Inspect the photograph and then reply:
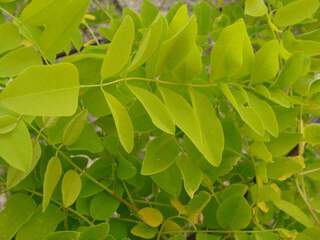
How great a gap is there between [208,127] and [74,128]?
73 millimetres

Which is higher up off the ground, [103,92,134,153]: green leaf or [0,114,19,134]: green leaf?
[0,114,19,134]: green leaf

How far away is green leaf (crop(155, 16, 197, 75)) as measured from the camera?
264 millimetres

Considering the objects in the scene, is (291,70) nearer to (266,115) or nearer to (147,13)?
Result: (266,115)

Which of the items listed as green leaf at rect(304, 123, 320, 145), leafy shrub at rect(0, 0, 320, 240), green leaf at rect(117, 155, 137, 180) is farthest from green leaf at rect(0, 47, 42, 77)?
green leaf at rect(304, 123, 320, 145)

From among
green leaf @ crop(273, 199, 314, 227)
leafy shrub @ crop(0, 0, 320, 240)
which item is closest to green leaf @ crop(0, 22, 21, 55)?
leafy shrub @ crop(0, 0, 320, 240)

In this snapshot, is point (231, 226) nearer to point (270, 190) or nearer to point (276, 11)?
point (270, 190)

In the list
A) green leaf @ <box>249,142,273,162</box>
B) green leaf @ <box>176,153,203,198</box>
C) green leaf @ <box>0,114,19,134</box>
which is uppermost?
green leaf @ <box>0,114,19,134</box>

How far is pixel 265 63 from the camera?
32 centimetres

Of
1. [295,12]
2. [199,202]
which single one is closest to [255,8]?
[295,12]

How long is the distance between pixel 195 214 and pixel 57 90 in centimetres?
18

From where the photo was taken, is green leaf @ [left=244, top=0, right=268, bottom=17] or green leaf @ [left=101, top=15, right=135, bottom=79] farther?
green leaf @ [left=244, top=0, right=268, bottom=17]

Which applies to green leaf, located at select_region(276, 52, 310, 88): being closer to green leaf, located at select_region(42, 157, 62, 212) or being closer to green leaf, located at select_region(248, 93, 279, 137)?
green leaf, located at select_region(248, 93, 279, 137)

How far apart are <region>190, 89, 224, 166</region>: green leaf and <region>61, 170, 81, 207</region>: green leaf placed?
0.08 m

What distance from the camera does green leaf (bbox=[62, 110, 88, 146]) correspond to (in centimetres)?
30
